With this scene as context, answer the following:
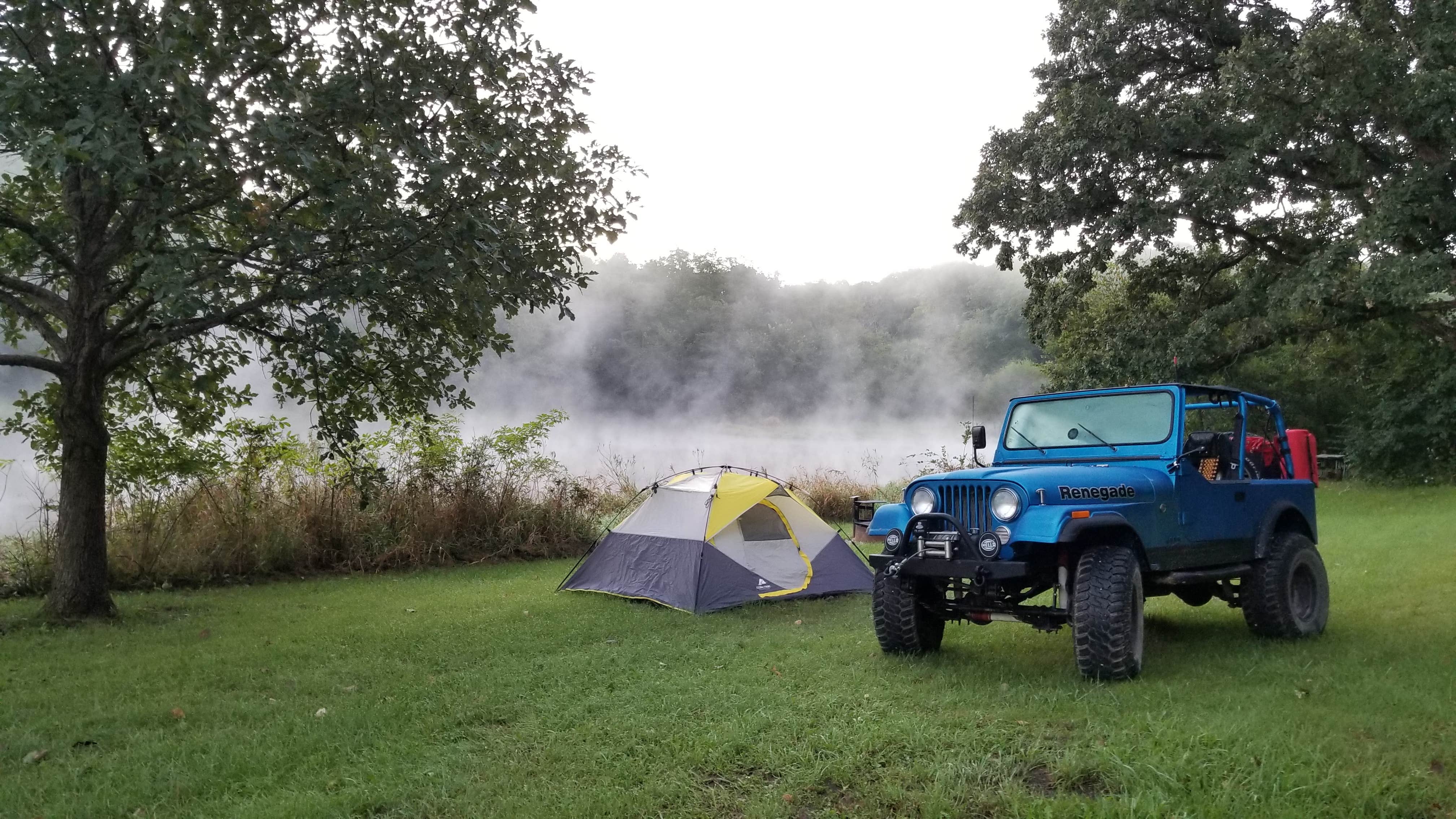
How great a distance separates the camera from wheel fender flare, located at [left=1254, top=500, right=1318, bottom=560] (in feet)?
21.8

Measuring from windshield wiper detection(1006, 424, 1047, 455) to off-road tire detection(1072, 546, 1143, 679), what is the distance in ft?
4.71

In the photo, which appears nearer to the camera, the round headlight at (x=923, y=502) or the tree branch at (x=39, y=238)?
the round headlight at (x=923, y=502)

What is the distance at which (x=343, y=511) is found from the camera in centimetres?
1188

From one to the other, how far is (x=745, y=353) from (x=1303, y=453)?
33822 mm

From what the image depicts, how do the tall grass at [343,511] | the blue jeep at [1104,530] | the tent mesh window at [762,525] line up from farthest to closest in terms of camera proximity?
the tall grass at [343,511]
the tent mesh window at [762,525]
the blue jeep at [1104,530]

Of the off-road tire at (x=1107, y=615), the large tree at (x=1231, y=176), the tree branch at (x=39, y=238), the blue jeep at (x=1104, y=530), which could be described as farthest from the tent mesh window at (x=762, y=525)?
the large tree at (x=1231, y=176)

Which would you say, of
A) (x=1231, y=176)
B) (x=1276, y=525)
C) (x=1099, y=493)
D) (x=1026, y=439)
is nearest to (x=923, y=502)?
(x=1099, y=493)

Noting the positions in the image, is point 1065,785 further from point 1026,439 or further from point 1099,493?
point 1026,439

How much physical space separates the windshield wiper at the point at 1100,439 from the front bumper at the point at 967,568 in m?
1.49

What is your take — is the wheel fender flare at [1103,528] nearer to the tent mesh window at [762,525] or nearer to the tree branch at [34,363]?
the tent mesh window at [762,525]

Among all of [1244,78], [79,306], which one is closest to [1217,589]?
[79,306]

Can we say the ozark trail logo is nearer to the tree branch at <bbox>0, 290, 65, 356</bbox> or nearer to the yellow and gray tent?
the yellow and gray tent

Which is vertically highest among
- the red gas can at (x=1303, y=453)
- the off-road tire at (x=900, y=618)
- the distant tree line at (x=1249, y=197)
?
the distant tree line at (x=1249, y=197)

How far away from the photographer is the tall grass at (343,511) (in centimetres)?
1016
